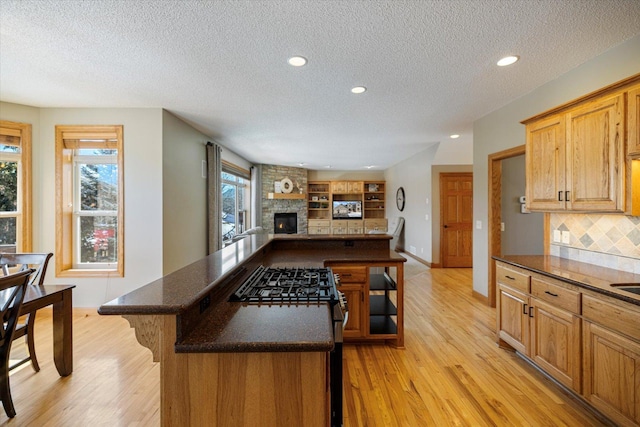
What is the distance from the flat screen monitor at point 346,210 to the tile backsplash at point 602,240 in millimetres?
7554

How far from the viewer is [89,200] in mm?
3941

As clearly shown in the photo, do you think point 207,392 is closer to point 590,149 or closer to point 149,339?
point 149,339

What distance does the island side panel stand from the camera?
3.77ft

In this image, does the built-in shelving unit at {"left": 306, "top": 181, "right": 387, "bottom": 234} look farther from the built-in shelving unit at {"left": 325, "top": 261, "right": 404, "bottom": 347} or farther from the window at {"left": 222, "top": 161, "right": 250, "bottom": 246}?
the built-in shelving unit at {"left": 325, "top": 261, "right": 404, "bottom": 347}

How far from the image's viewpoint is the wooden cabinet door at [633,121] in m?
1.84

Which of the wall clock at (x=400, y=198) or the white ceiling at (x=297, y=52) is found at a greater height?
the white ceiling at (x=297, y=52)

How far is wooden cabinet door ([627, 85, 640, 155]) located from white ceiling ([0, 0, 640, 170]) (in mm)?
551

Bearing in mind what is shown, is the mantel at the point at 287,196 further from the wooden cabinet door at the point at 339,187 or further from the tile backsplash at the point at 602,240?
the tile backsplash at the point at 602,240

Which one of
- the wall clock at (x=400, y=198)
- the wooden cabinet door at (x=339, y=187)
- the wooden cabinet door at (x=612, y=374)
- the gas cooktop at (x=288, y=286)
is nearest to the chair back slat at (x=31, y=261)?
the gas cooktop at (x=288, y=286)

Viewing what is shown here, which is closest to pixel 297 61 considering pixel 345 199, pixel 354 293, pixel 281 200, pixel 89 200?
pixel 354 293

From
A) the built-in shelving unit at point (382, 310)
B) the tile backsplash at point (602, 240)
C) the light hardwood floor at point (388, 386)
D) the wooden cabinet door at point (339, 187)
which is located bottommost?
the light hardwood floor at point (388, 386)

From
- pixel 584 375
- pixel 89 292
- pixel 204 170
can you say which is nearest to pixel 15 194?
pixel 89 292

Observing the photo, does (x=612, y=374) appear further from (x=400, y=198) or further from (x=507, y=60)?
(x=400, y=198)

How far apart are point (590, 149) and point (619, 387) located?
4.98ft
